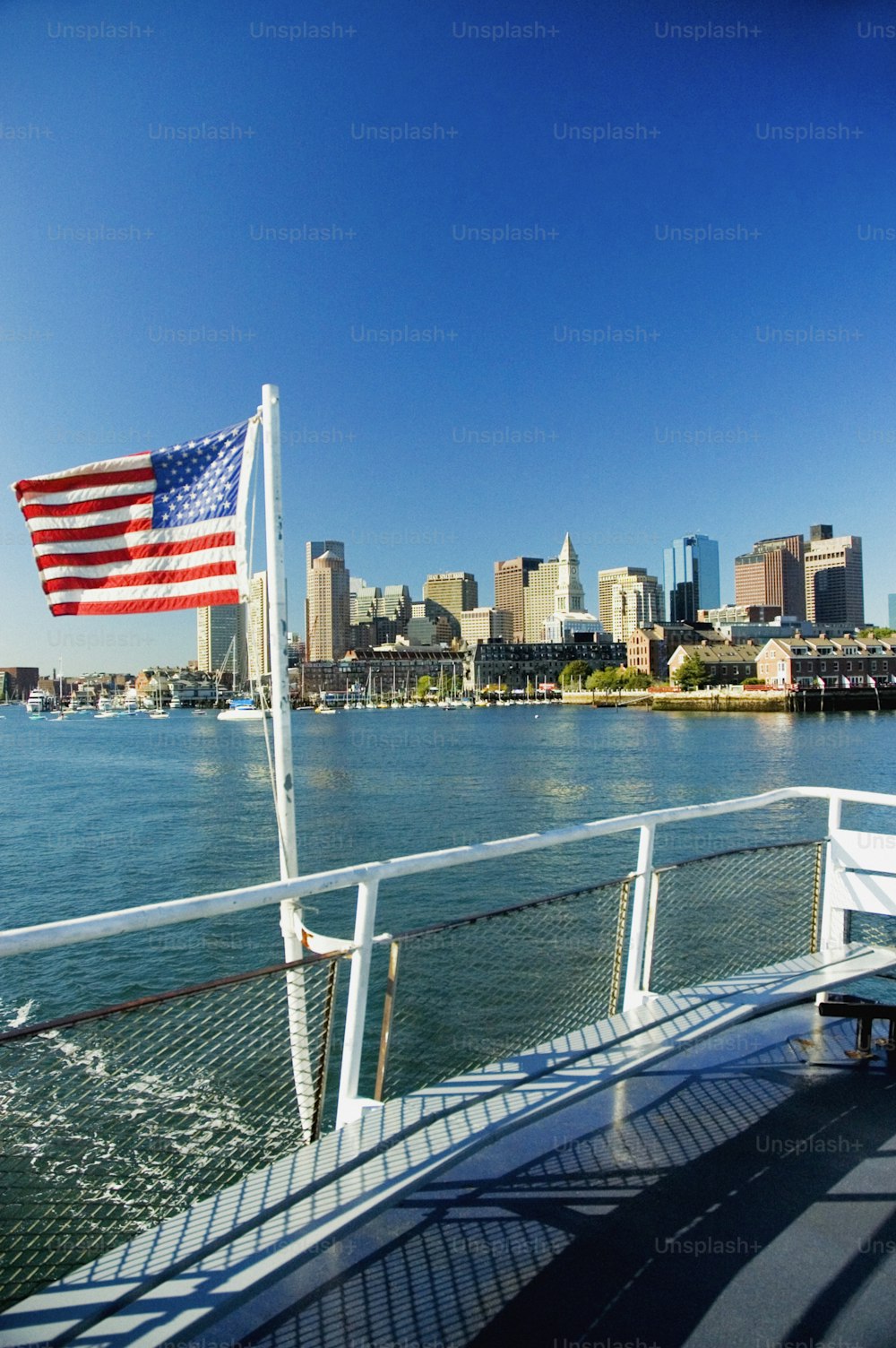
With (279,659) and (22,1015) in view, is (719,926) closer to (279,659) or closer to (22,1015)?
(22,1015)

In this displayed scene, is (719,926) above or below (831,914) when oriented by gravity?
below

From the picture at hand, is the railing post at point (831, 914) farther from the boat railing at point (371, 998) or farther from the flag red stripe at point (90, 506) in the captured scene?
the flag red stripe at point (90, 506)

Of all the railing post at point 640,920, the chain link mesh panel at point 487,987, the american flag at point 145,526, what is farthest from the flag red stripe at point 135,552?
the chain link mesh panel at point 487,987

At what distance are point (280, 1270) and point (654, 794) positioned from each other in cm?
3784

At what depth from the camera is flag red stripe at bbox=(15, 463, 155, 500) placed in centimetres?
569

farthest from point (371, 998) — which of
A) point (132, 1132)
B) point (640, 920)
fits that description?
point (640, 920)

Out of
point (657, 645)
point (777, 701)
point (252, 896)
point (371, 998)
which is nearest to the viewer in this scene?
point (252, 896)

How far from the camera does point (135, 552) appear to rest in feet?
18.8

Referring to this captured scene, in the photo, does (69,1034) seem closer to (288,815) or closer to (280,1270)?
(288,815)

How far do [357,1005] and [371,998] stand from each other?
9949mm

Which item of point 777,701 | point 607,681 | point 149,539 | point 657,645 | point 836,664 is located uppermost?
point 657,645

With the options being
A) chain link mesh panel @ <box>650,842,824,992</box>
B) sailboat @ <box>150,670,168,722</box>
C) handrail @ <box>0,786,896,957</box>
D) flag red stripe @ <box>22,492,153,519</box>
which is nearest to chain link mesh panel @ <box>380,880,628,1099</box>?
chain link mesh panel @ <box>650,842,824,992</box>

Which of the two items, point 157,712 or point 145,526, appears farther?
point 157,712

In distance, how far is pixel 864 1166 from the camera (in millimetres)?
3148
